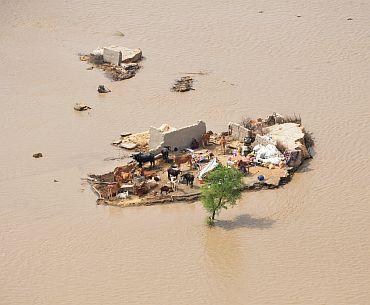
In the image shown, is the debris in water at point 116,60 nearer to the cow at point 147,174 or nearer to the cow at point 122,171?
the cow at point 122,171

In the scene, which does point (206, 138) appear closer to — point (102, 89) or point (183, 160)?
point (183, 160)

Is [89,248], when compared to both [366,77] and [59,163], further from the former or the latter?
[366,77]

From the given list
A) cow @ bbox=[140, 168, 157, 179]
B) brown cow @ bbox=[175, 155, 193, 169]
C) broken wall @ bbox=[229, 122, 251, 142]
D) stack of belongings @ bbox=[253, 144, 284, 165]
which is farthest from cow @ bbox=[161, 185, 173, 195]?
broken wall @ bbox=[229, 122, 251, 142]

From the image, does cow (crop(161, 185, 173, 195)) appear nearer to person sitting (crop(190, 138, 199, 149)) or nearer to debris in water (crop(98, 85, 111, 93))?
person sitting (crop(190, 138, 199, 149))

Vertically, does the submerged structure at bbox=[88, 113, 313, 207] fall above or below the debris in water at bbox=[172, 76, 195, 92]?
above

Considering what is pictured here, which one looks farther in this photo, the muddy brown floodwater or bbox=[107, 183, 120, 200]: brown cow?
bbox=[107, 183, 120, 200]: brown cow

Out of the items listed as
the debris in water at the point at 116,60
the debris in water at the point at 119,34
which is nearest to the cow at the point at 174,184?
the debris in water at the point at 116,60

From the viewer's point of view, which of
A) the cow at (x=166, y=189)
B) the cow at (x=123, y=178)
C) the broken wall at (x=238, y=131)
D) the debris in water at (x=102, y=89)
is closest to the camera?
the cow at (x=166, y=189)
